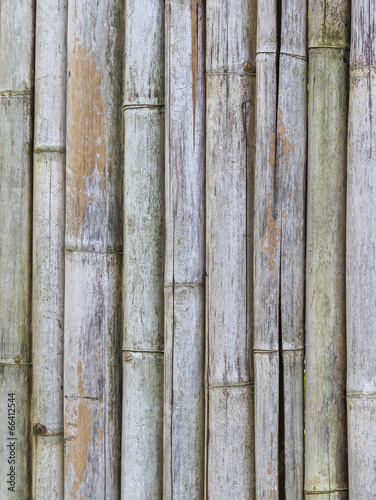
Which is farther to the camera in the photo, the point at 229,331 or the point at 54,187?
the point at 54,187

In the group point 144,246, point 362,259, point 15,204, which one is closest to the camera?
point 362,259

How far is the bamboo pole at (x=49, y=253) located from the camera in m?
1.61

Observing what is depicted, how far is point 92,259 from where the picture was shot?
5.15 ft

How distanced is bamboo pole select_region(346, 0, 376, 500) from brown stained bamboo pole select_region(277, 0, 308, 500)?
0.12m

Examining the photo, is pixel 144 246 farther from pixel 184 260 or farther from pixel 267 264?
pixel 267 264

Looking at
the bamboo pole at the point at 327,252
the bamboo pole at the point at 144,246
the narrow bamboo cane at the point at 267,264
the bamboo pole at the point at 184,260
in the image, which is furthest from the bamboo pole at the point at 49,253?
the bamboo pole at the point at 327,252

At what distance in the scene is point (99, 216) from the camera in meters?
1.57

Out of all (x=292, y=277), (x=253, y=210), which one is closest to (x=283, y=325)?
(x=292, y=277)

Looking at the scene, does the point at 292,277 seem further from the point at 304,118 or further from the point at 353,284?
the point at 304,118

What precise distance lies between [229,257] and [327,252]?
0.24 metres

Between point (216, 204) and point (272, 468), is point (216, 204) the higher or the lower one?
the higher one

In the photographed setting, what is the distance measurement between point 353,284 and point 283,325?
0.64ft

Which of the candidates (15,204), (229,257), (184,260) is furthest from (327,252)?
(15,204)

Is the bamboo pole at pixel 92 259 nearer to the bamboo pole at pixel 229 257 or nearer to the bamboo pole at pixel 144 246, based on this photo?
the bamboo pole at pixel 144 246
